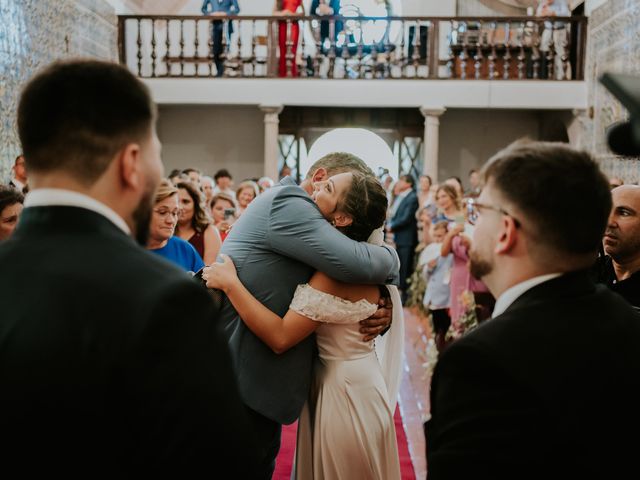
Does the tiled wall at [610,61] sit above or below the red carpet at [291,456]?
above

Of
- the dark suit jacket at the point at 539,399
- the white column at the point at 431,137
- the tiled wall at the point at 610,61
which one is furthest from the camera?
the white column at the point at 431,137

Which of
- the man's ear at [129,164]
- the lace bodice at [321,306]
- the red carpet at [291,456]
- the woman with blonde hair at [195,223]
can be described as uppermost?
the man's ear at [129,164]

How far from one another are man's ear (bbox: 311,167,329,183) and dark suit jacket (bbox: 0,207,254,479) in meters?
1.53

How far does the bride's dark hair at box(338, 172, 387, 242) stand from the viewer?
2.38 metres

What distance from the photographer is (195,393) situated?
41.6 inches

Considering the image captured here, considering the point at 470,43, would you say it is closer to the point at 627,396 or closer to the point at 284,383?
the point at 284,383

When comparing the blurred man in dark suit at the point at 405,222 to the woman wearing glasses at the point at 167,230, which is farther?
the blurred man in dark suit at the point at 405,222

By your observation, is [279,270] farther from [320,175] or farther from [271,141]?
[271,141]

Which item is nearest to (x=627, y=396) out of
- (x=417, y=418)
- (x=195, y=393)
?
(x=195, y=393)

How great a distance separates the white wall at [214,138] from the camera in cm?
1439

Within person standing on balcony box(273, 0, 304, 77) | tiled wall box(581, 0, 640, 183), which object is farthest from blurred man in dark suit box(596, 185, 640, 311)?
person standing on balcony box(273, 0, 304, 77)

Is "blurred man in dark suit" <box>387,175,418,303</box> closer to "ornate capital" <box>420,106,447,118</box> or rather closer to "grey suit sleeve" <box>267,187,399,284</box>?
"ornate capital" <box>420,106,447,118</box>

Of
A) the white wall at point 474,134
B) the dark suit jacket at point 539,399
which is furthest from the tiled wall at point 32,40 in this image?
the dark suit jacket at point 539,399

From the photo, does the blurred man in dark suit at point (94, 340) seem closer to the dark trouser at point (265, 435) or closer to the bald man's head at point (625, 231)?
the dark trouser at point (265, 435)
